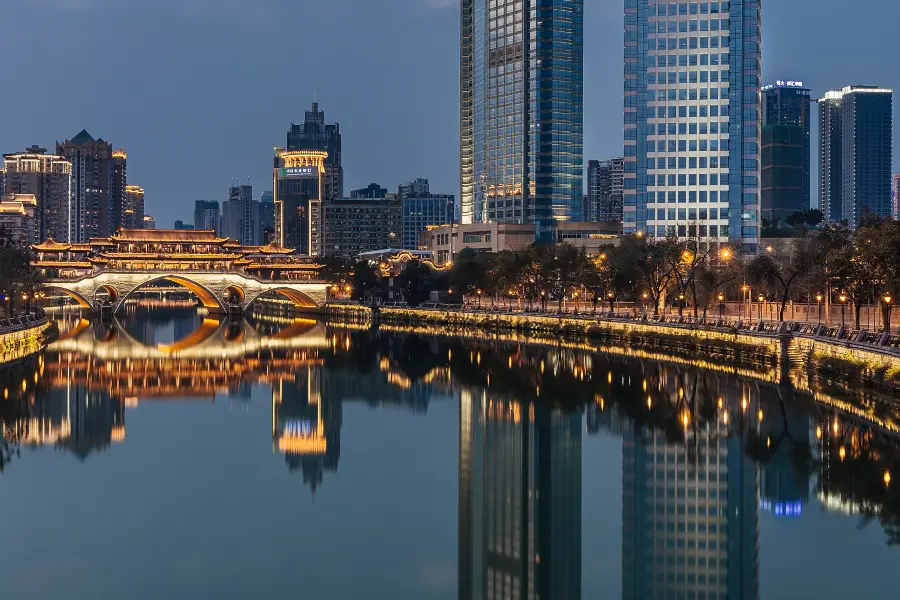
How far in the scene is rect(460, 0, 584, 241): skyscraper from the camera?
534ft

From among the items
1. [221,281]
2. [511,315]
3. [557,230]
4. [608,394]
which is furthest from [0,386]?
[557,230]

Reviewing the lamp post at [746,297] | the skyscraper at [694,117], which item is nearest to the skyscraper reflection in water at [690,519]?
the lamp post at [746,297]

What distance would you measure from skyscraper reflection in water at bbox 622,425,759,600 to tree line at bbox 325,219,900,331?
1710 cm

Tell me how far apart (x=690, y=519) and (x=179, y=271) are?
341 ft

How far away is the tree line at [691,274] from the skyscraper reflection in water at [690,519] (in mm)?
17097

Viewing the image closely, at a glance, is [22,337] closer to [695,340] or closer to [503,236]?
[695,340]

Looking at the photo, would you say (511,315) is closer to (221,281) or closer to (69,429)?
(221,281)

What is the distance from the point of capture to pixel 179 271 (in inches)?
4953

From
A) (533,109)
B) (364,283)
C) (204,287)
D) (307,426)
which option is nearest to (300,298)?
(364,283)

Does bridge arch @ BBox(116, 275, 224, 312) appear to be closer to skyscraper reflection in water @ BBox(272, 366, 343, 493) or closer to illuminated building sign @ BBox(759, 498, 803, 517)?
skyscraper reflection in water @ BBox(272, 366, 343, 493)

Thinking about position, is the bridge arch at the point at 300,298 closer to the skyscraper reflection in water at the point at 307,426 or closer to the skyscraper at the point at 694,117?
the skyscraper at the point at 694,117

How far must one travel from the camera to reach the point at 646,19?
112 metres

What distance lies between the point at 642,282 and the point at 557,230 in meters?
67.6

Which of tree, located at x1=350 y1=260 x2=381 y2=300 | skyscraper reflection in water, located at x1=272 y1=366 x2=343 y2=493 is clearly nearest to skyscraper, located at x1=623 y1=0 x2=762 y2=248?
tree, located at x1=350 y1=260 x2=381 y2=300
